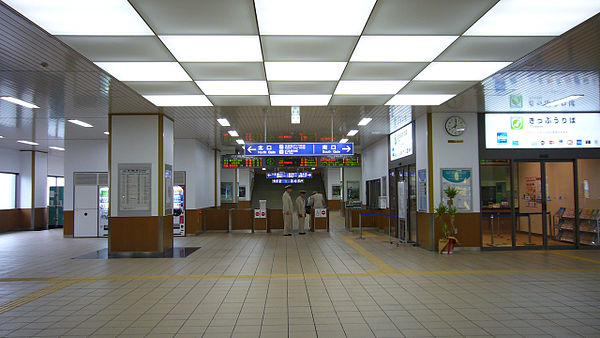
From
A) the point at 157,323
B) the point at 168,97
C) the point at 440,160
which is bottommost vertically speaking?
the point at 157,323

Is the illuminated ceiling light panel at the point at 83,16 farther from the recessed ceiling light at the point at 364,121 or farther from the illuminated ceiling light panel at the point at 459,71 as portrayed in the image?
the recessed ceiling light at the point at 364,121

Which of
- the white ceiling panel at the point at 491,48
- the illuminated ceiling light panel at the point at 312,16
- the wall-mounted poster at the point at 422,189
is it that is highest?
the illuminated ceiling light panel at the point at 312,16

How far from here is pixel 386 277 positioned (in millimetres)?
6328

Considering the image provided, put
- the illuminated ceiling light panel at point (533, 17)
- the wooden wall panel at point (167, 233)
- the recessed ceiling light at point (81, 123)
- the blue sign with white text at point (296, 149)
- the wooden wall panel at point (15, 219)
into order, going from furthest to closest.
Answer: the wooden wall panel at point (15, 219), the recessed ceiling light at point (81, 123), the blue sign with white text at point (296, 149), the wooden wall panel at point (167, 233), the illuminated ceiling light panel at point (533, 17)

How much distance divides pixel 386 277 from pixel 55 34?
220 inches

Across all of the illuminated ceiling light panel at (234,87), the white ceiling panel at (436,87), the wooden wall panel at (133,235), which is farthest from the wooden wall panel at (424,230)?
the wooden wall panel at (133,235)

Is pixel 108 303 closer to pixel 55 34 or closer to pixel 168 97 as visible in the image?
pixel 55 34

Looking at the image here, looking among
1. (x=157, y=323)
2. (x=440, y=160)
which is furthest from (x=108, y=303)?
(x=440, y=160)

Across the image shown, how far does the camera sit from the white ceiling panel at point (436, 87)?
21.8 ft

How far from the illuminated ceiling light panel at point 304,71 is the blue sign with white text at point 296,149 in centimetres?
282

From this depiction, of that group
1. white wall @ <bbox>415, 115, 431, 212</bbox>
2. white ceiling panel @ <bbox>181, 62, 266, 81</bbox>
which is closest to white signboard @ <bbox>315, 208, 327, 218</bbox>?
white wall @ <bbox>415, 115, 431, 212</bbox>

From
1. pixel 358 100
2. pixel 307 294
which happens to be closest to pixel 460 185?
pixel 358 100

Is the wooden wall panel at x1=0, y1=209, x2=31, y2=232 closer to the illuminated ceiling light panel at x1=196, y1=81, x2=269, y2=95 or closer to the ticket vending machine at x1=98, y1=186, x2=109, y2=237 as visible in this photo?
the ticket vending machine at x1=98, y1=186, x2=109, y2=237

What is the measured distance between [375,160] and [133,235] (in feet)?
28.8
